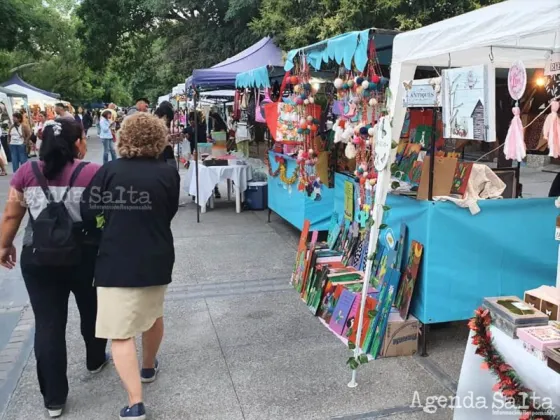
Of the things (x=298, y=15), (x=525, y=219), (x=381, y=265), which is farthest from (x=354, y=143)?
(x=298, y=15)

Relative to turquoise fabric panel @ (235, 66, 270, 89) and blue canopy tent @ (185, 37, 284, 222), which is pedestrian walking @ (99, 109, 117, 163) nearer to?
blue canopy tent @ (185, 37, 284, 222)

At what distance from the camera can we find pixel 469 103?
283cm

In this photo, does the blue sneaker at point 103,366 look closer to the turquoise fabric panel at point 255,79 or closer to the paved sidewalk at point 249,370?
the paved sidewalk at point 249,370

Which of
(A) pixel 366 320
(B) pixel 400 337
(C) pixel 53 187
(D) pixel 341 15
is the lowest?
(B) pixel 400 337

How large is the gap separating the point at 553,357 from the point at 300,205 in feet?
14.9

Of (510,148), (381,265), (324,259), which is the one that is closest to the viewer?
(510,148)

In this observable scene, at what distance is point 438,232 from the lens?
345 centimetres

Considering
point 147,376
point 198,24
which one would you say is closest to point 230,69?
point 147,376

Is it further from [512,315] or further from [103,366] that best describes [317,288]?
[512,315]

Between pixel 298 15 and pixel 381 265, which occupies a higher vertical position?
pixel 298 15

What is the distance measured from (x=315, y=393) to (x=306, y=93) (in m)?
3.20

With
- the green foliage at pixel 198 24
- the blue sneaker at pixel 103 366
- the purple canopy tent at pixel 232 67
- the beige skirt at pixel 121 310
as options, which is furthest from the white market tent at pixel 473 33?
the green foliage at pixel 198 24

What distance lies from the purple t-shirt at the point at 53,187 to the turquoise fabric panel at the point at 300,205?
3.57m

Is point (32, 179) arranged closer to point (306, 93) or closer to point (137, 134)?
point (137, 134)
